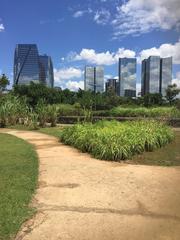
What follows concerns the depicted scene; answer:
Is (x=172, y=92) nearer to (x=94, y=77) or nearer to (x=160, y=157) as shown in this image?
(x=94, y=77)

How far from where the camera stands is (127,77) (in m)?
64.9

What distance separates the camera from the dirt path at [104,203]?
4422mm

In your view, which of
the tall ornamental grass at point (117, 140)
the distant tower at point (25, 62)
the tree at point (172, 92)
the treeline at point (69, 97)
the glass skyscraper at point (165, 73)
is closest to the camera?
the tall ornamental grass at point (117, 140)

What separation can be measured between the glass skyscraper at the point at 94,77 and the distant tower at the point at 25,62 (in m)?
9.39

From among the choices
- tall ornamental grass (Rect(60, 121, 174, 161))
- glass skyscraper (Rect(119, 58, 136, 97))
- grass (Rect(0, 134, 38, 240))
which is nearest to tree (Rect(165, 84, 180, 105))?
glass skyscraper (Rect(119, 58, 136, 97))

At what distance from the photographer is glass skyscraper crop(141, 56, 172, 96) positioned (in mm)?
55969

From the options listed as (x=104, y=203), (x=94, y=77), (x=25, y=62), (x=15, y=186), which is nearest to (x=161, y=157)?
(x=104, y=203)

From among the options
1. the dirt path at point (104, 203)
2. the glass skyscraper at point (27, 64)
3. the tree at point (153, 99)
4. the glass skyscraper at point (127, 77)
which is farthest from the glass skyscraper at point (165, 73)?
the dirt path at point (104, 203)

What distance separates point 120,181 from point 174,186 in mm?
991

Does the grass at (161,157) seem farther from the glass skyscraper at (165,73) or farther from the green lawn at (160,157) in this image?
the glass skyscraper at (165,73)

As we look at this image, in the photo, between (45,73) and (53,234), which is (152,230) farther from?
(45,73)

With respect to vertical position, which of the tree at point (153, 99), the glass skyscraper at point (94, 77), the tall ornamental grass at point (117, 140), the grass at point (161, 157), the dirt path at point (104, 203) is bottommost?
the dirt path at point (104, 203)

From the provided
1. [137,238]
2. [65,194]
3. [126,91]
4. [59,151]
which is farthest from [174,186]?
[126,91]

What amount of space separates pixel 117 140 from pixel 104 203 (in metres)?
4.36
